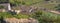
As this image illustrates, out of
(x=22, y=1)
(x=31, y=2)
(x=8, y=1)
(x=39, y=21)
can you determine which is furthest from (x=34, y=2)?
(x=39, y=21)

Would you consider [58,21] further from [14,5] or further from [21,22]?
[14,5]

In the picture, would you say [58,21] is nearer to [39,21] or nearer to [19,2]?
[39,21]

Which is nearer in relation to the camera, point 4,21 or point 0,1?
point 4,21

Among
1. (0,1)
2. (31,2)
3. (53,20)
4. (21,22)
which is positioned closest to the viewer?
(21,22)

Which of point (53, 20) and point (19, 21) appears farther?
point (53, 20)

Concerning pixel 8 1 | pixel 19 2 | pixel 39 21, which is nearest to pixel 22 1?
pixel 19 2

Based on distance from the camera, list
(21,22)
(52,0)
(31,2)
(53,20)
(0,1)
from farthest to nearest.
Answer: (52,0) < (31,2) < (0,1) < (53,20) < (21,22)

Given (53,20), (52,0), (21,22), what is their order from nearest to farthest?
1. (21,22)
2. (53,20)
3. (52,0)

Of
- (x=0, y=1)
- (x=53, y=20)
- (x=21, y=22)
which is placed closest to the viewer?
(x=21, y=22)
